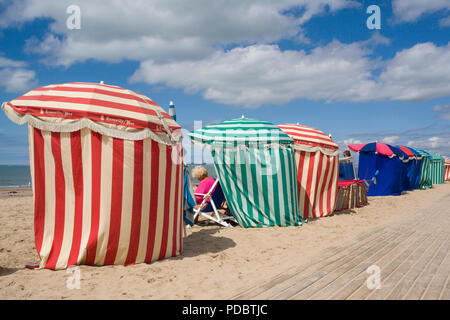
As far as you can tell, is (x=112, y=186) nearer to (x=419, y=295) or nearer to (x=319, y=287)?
(x=319, y=287)

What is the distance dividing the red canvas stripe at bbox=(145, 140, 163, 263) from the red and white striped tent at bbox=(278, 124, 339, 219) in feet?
13.9

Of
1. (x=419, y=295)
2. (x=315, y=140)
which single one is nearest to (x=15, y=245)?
(x=419, y=295)

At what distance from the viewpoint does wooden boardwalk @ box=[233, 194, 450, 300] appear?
2.91m

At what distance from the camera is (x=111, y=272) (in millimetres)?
3449

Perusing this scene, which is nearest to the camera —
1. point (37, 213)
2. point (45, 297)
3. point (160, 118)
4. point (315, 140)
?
point (45, 297)

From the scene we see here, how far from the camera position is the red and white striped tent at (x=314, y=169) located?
24.1ft

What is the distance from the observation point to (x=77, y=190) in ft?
11.4

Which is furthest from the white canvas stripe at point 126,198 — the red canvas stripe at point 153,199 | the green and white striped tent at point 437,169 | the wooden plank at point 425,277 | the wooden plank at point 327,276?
the green and white striped tent at point 437,169

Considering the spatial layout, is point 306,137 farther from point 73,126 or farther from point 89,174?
point 73,126

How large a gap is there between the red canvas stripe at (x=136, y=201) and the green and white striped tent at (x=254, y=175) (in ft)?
8.96

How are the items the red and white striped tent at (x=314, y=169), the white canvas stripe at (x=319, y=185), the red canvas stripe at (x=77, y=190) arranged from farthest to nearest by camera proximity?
the white canvas stripe at (x=319, y=185) → the red and white striped tent at (x=314, y=169) → the red canvas stripe at (x=77, y=190)

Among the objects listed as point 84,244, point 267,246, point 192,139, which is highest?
point 192,139

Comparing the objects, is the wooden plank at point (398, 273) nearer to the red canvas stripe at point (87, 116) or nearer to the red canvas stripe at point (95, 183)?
the red canvas stripe at point (95, 183)
